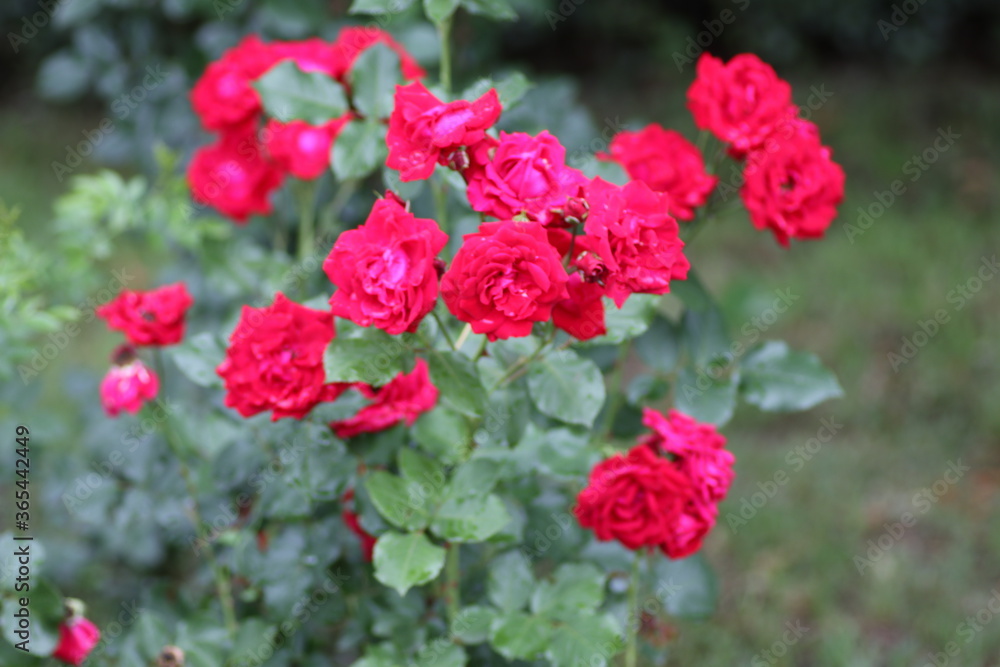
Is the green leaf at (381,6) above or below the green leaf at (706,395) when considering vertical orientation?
above

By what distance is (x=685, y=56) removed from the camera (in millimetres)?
5051

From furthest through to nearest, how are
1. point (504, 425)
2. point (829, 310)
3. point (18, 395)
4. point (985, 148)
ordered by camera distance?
1. point (985, 148)
2. point (829, 310)
3. point (18, 395)
4. point (504, 425)

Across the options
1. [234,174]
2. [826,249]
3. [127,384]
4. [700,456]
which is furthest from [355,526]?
[826,249]

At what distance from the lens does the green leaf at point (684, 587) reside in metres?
1.67

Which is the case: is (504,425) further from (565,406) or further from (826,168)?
(826,168)

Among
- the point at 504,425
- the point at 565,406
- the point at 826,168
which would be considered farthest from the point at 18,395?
the point at 826,168

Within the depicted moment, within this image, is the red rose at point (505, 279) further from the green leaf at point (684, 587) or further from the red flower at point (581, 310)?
the green leaf at point (684, 587)

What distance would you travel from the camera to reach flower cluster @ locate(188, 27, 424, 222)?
66.9 inches

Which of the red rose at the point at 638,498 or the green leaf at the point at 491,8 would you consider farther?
the green leaf at the point at 491,8

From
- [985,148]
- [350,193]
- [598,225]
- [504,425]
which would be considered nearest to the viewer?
[598,225]

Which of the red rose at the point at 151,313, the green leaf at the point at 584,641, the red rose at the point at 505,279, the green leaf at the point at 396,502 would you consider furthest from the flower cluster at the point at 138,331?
the green leaf at the point at 584,641

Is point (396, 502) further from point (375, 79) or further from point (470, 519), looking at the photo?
point (375, 79)

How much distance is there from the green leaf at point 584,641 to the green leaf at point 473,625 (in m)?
0.11

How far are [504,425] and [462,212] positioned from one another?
27.7 inches
